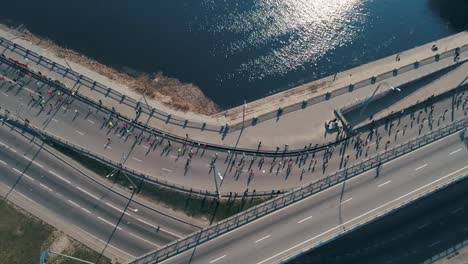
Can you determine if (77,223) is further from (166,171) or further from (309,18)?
(309,18)

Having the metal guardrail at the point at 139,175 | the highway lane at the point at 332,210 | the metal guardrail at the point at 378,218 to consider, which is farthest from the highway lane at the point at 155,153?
the metal guardrail at the point at 378,218

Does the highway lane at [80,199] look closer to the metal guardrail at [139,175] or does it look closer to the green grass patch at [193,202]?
the green grass patch at [193,202]

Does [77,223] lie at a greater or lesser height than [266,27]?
lesser

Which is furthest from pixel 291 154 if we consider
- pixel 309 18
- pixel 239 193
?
pixel 309 18

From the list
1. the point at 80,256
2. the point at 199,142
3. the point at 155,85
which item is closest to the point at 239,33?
the point at 155,85

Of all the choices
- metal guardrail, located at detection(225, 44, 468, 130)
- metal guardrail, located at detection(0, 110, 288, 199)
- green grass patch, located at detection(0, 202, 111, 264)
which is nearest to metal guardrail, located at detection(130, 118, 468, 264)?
metal guardrail, located at detection(0, 110, 288, 199)

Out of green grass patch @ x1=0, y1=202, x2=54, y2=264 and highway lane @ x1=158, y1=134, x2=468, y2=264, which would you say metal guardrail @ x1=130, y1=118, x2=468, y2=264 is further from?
green grass patch @ x1=0, y1=202, x2=54, y2=264

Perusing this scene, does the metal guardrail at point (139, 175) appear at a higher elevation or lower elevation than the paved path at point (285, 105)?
lower
